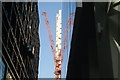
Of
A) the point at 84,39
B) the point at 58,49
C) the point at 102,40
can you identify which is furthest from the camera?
the point at 58,49

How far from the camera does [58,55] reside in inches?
4304

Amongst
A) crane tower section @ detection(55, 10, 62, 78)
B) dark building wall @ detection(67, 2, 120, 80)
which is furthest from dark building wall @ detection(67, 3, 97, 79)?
crane tower section @ detection(55, 10, 62, 78)

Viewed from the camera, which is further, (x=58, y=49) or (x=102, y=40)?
(x=58, y=49)

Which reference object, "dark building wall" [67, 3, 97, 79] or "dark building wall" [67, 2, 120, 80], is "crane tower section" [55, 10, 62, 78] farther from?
"dark building wall" [67, 2, 120, 80]

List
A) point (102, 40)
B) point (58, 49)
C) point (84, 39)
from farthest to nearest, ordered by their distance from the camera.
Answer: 1. point (58, 49)
2. point (84, 39)
3. point (102, 40)

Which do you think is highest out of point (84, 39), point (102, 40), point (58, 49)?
point (102, 40)

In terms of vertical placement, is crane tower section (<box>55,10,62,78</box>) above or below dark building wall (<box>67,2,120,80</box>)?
below

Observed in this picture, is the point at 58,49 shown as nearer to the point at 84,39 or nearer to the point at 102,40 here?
the point at 84,39

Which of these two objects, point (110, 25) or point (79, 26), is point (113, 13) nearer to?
point (110, 25)

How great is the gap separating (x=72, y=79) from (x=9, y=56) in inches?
559

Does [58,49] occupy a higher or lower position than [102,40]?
lower

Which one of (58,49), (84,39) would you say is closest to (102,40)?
(84,39)

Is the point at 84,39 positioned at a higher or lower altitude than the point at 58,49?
higher

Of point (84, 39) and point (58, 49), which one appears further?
point (58, 49)
